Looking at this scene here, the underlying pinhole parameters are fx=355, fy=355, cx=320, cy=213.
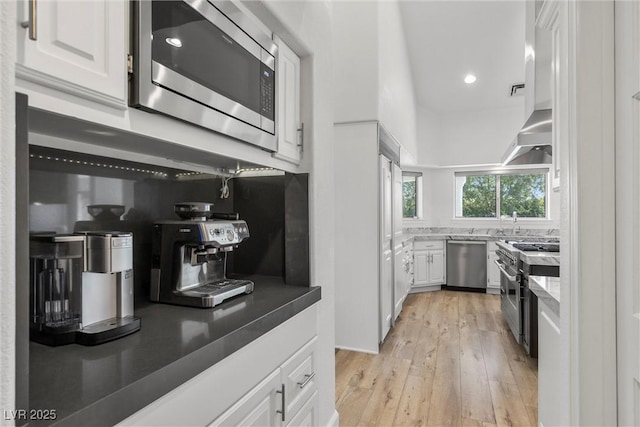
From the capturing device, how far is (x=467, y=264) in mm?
5801

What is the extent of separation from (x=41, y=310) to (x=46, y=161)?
17.8 inches

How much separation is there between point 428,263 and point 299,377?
466cm

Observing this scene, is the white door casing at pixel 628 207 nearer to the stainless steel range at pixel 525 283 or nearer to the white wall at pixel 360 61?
the stainless steel range at pixel 525 283

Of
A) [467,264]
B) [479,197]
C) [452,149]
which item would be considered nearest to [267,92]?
[467,264]

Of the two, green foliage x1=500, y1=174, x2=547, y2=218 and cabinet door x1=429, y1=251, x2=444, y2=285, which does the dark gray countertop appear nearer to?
cabinet door x1=429, y1=251, x2=444, y2=285

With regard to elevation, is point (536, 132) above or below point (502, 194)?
above

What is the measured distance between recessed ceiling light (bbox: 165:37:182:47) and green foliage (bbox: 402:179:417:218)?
18.6ft

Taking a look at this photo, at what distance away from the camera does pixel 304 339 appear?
63.6 inches

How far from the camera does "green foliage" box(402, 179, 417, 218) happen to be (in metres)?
6.39

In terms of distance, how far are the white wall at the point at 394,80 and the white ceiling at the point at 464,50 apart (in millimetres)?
271

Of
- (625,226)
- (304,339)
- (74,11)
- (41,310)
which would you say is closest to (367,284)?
(304,339)

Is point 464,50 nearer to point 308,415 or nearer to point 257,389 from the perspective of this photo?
point 308,415

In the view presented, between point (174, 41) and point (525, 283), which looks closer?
point (174, 41)

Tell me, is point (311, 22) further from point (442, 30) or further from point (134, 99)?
point (442, 30)
